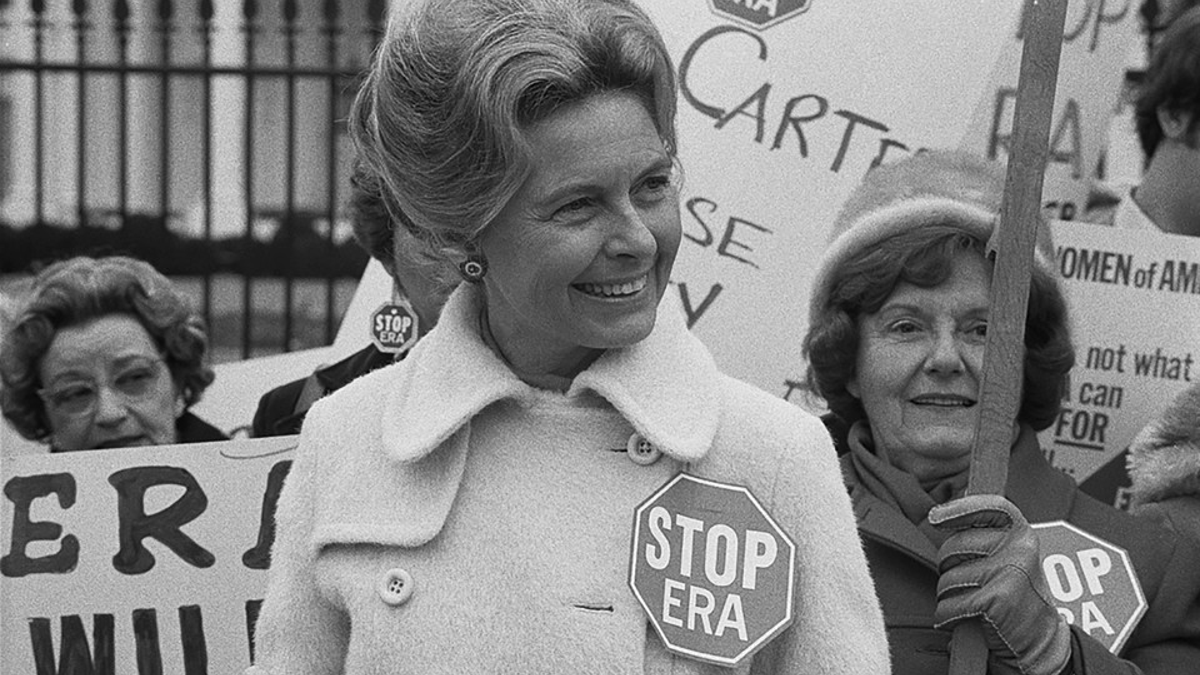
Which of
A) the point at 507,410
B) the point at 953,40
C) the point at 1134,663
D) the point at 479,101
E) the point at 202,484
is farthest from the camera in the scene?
Result: the point at 953,40

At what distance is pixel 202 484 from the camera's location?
11.5 feet

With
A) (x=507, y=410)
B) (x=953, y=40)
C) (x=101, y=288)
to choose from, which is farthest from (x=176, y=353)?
(x=507, y=410)

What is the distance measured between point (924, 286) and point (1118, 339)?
77 centimetres

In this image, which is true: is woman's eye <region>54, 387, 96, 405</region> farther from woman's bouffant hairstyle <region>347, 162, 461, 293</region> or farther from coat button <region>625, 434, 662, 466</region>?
coat button <region>625, 434, 662, 466</region>

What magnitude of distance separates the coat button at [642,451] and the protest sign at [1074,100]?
1866 millimetres

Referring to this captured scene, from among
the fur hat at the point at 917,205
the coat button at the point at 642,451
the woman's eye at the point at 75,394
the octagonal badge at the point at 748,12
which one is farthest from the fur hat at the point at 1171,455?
the woman's eye at the point at 75,394

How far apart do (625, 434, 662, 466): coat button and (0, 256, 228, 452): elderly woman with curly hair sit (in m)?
1.82

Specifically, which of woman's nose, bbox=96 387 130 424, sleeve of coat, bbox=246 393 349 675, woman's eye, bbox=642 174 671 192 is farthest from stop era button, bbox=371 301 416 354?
woman's eye, bbox=642 174 671 192

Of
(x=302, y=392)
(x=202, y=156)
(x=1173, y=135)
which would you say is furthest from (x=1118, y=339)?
(x=202, y=156)

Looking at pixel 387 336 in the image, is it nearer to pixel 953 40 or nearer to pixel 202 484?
pixel 202 484

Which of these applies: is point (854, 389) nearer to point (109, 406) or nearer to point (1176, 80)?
point (1176, 80)

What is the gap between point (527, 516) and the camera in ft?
7.16

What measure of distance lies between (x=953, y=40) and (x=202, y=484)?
1.63m

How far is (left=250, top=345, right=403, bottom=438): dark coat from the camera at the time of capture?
158 inches
